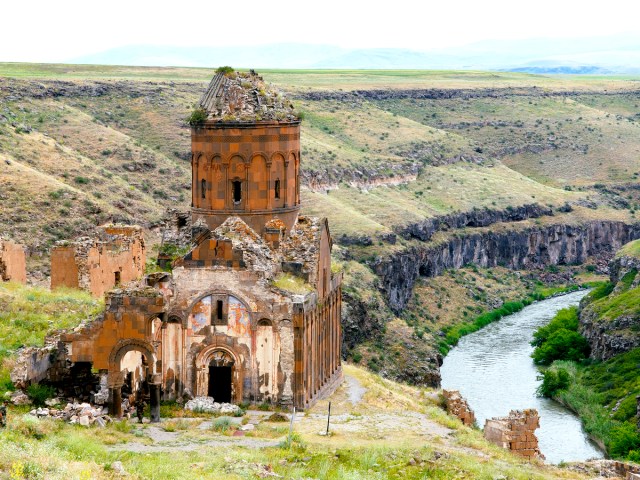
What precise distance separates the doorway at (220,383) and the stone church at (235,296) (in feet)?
0.08

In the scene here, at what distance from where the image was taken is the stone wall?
35.4 metres

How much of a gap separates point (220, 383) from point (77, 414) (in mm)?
6004

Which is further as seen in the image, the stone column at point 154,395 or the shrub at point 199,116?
the shrub at point 199,116

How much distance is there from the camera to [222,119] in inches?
1394

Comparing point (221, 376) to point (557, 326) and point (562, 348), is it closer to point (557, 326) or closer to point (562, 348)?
point (562, 348)

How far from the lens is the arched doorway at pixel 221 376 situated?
33094mm

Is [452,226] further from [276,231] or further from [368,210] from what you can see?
[276,231]

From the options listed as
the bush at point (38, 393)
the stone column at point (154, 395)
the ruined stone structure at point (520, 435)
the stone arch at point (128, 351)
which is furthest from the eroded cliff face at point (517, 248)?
the bush at point (38, 393)

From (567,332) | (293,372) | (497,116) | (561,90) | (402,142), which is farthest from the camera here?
(561,90)

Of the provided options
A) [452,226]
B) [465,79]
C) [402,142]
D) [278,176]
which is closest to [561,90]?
[465,79]

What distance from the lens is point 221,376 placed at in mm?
33250

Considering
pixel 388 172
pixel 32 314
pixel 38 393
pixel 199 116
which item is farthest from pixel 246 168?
pixel 388 172

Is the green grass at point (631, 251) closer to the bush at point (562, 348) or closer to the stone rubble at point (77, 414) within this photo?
the bush at point (562, 348)

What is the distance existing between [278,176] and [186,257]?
453cm
